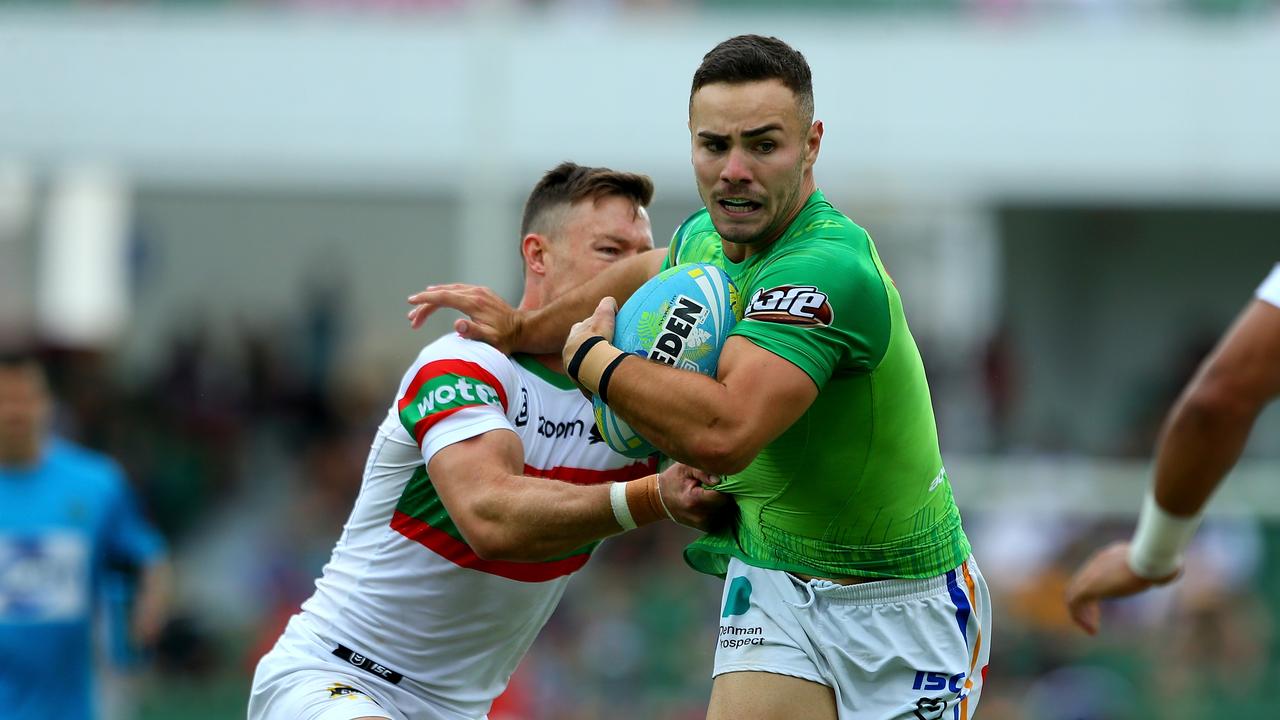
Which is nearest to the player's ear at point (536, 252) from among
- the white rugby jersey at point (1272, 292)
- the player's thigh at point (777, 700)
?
the player's thigh at point (777, 700)

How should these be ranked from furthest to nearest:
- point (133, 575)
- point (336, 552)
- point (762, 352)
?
point (133, 575) < point (336, 552) < point (762, 352)

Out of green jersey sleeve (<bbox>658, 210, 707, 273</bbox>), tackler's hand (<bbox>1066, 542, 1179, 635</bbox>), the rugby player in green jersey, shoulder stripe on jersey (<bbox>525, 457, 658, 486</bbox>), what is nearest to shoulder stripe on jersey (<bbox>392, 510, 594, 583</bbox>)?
shoulder stripe on jersey (<bbox>525, 457, 658, 486</bbox>)

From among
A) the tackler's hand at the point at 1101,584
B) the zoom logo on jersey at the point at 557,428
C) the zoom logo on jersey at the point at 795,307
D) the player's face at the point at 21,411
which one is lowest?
the player's face at the point at 21,411

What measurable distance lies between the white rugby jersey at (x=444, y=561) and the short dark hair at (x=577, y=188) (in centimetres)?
50

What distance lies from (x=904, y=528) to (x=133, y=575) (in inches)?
193

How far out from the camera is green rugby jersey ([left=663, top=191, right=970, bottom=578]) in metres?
4.43

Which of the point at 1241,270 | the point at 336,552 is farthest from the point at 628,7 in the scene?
the point at 336,552

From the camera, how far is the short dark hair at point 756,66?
452cm

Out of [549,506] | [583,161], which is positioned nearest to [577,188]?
[549,506]

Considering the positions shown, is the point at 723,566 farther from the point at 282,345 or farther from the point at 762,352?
→ the point at 282,345

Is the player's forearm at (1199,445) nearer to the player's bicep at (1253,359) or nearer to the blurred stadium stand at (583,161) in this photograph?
the player's bicep at (1253,359)

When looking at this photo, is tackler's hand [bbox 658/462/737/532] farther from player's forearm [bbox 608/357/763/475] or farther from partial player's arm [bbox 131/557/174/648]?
partial player's arm [bbox 131/557/174/648]

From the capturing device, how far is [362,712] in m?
5.02

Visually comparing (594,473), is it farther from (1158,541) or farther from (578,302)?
(1158,541)
